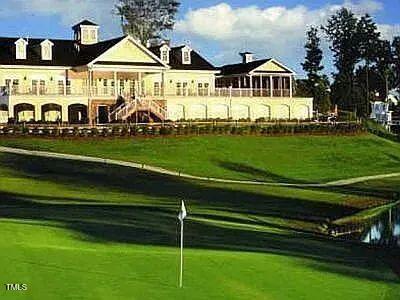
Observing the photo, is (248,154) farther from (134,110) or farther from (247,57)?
(247,57)

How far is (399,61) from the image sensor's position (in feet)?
405

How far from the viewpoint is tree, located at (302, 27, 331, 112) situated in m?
101

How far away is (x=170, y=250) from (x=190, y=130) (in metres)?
43.5

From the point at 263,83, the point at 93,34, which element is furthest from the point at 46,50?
the point at 263,83

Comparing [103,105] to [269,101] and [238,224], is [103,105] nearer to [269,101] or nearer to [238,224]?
[269,101]

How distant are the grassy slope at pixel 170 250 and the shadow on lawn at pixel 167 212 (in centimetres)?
5

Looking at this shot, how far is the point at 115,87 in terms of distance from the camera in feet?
233

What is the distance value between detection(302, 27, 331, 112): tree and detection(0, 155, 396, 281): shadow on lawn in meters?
57.3

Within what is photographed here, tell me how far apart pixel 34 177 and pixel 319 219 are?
17.0 m

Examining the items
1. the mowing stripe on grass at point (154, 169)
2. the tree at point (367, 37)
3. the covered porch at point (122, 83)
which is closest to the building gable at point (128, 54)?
the covered porch at point (122, 83)

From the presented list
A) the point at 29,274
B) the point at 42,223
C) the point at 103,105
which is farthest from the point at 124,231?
the point at 103,105

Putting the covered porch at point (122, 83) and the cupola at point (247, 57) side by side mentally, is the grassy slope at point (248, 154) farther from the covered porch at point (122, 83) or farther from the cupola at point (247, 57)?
the cupola at point (247, 57)

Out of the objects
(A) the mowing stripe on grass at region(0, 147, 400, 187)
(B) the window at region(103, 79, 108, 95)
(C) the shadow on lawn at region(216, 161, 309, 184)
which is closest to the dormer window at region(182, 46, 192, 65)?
(B) the window at region(103, 79, 108, 95)

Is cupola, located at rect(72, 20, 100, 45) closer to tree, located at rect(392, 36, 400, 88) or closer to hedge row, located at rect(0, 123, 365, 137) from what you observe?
hedge row, located at rect(0, 123, 365, 137)
